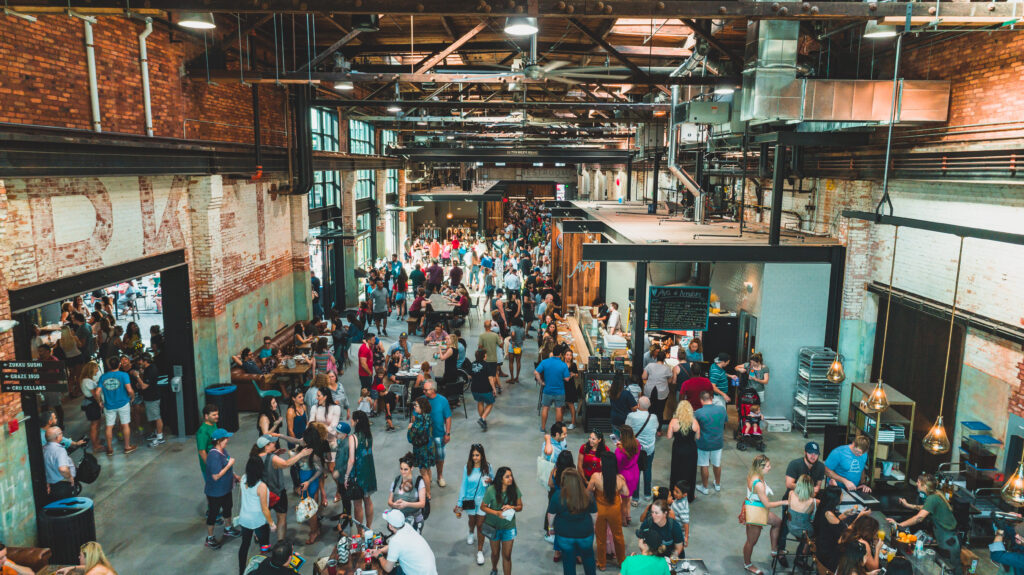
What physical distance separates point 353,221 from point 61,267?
1129cm

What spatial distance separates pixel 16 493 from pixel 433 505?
168 inches

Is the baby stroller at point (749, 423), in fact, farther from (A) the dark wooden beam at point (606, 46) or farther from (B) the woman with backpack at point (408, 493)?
(B) the woman with backpack at point (408, 493)

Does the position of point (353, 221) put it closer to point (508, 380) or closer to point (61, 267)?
point (508, 380)

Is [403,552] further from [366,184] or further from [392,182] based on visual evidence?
[392,182]

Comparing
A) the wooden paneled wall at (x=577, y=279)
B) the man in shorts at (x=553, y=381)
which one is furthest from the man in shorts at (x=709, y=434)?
the wooden paneled wall at (x=577, y=279)

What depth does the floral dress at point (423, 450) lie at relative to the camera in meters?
7.79

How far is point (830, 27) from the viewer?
31.9ft

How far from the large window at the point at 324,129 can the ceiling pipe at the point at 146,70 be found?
278 inches

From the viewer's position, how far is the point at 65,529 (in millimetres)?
6672

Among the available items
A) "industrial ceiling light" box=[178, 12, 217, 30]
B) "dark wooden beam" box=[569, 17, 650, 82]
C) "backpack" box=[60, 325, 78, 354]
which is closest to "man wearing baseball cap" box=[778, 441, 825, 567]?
"dark wooden beam" box=[569, 17, 650, 82]

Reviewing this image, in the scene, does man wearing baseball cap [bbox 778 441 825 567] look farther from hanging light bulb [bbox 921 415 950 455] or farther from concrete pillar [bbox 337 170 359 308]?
concrete pillar [bbox 337 170 359 308]

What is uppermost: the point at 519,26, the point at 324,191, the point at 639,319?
the point at 519,26

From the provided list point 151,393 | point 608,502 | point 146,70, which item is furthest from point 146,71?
point 608,502

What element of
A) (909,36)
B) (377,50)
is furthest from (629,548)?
(377,50)
